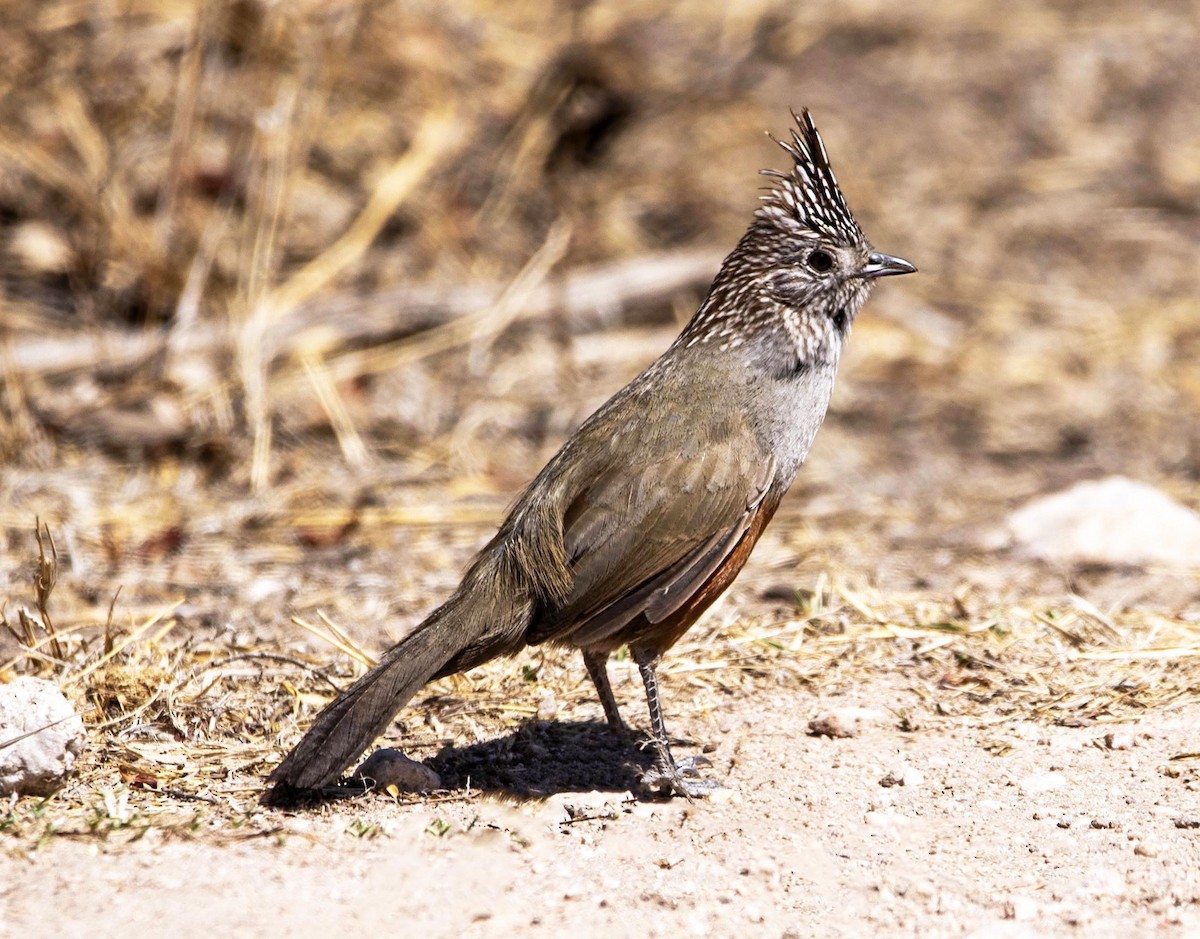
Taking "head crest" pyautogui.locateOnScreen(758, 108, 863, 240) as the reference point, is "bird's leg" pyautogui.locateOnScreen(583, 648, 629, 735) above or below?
below

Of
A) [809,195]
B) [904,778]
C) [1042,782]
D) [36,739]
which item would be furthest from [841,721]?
[36,739]

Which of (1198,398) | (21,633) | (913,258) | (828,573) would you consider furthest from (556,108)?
(21,633)

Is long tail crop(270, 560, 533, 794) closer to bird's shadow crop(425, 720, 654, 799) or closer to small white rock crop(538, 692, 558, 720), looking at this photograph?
bird's shadow crop(425, 720, 654, 799)


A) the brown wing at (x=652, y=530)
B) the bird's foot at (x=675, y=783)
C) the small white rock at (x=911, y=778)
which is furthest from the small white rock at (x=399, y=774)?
the small white rock at (x=911, y=778)

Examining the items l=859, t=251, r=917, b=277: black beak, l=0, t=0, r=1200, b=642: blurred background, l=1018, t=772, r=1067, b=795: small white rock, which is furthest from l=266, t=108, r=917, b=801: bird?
l=0, t=0, r=1200, b=642: blurred background

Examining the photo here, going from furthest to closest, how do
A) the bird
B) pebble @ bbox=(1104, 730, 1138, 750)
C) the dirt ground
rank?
pebble @ bbox=(1104, 730, 1138, 750), the bird, the dirt ground

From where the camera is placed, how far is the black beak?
5.46 m

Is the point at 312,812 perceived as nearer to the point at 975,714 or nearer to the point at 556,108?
the point at 975,714

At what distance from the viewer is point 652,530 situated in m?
4.75

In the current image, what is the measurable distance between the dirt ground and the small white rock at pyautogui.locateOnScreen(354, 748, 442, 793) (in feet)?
0.43

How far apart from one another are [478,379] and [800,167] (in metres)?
4.07

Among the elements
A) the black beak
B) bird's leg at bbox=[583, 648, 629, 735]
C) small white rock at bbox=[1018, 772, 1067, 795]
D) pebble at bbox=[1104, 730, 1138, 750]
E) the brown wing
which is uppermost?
the black beak

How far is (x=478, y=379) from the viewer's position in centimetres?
912

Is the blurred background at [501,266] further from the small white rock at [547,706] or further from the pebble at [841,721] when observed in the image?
the pebble at [841,721]
